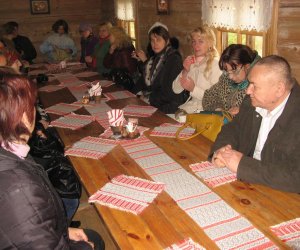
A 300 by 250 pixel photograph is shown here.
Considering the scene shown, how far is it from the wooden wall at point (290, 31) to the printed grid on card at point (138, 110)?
1.27 m

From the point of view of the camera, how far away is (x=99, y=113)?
2.92 metres

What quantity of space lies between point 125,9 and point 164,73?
3738 millimetres

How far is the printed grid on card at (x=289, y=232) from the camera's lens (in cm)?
121

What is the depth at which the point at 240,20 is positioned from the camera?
3.43 metres

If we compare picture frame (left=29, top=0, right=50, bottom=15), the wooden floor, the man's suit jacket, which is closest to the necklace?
the man's suit jacket

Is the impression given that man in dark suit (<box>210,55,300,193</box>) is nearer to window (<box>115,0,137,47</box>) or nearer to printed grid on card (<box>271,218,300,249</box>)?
printed grid on card (<box>271,218,300,249</box>)

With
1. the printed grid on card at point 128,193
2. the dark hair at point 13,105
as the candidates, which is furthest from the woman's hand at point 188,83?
the dark hair at point 13,105

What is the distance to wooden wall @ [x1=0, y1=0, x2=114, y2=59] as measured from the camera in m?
8.10

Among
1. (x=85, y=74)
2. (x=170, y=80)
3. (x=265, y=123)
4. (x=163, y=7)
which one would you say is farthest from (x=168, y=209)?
(x=163, y=7)

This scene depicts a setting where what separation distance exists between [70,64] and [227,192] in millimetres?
4686

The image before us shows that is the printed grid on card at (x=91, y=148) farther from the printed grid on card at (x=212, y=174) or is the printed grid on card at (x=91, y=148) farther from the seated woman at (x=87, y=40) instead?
the seated woman at (x=87, y=40)

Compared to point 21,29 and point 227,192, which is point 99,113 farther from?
point 21,29

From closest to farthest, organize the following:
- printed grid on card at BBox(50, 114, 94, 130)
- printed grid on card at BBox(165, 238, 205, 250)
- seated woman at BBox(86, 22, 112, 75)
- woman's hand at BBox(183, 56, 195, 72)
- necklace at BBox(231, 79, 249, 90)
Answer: printed grid on card at BBox(165, 238, 205, 250)
printed grid on card at BBox(50, 114, 94, 130)
necklace at BBox(231, 79, 249, 90)
woman's hand at BBox(183, 56, 195, 72)
seated woman at BBox(86, 22, 112, 75)

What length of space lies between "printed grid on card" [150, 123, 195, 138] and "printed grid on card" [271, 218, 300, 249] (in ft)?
3.46
